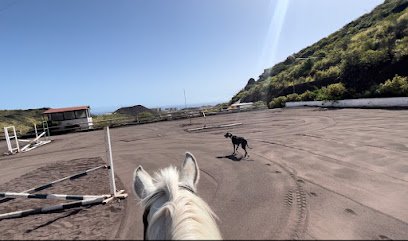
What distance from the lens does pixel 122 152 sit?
14.9 m

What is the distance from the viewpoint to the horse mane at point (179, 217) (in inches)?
55.2

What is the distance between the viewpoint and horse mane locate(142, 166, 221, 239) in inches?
55.2

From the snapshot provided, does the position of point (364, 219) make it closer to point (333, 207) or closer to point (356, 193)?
point (333, 207)

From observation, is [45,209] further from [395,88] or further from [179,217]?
Answer: [395,88]

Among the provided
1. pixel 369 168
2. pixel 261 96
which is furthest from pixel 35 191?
pixel 261 96

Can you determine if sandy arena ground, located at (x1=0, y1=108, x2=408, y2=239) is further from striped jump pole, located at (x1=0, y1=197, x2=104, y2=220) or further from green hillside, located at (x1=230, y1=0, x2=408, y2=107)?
green hillside, located at (x1=230, y1=0, x2=408, y2=107)

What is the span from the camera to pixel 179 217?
1505mm

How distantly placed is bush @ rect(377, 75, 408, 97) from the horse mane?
28814mm

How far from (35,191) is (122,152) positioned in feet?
21.4

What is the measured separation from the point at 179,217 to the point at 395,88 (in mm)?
30463

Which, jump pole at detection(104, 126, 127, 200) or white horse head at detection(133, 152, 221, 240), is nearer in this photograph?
white horse head at detection(133, 152, 221, 240)

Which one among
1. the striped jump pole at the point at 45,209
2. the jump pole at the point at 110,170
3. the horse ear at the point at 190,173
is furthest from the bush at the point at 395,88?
the horse ear at the point at 190,173

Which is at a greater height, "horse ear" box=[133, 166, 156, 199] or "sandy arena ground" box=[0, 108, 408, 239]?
"horse ear" box=[133, 166, 156, 199]

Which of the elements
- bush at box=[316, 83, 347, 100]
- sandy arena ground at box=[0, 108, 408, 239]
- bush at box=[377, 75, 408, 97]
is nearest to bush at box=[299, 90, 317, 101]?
bush at box=[316, 83, 347, 100]
